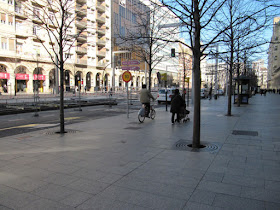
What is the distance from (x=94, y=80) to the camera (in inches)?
2329

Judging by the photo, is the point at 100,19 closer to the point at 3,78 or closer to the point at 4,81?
the point at 4,81

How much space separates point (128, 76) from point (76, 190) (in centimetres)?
917

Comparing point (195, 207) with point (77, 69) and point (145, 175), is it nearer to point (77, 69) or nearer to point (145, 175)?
point (145, 175)

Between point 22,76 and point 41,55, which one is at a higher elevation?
point 41,55

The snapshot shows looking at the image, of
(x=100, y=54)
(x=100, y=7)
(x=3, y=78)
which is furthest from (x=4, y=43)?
(x=100, y=7)

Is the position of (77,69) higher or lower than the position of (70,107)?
higher

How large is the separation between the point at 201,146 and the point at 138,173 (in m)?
2.58

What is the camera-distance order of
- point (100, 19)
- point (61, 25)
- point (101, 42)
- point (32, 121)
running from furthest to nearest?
point (101, 42), point (100, 19), point (32, 121), point (61, 25)

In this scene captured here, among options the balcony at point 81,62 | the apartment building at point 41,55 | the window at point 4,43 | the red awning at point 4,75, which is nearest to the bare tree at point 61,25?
the apartment building at point 41,55

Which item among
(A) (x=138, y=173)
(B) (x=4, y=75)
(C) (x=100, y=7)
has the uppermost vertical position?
(C) (x=100, y=7)

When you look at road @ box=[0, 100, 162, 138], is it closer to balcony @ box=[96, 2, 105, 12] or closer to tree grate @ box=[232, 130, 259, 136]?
tree grate @ box=[232, 130, 259, 136]

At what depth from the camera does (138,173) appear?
14.2ft

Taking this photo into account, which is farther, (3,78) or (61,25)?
(3,78)

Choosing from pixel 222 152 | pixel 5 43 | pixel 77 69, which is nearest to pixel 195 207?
pixel 222 152
